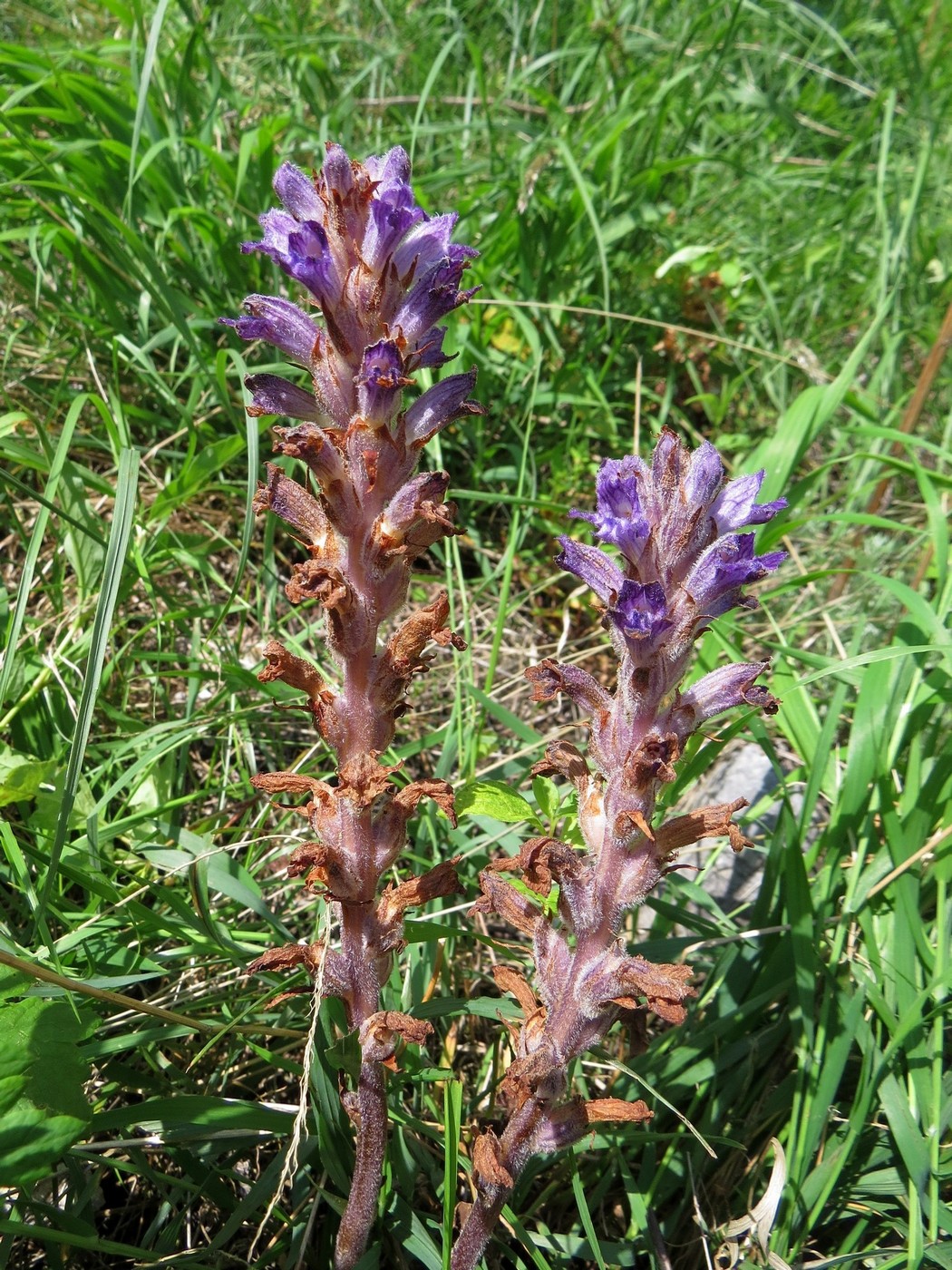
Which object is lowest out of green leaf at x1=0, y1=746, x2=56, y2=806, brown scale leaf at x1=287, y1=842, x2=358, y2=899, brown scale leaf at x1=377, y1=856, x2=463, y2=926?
green leaf at x1=0, y1=746, x2=56, y2=806

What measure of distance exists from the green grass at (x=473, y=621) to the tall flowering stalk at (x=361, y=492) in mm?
360

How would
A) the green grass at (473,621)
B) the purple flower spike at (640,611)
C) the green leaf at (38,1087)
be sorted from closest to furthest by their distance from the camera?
the green leaf at (38,1087)
the purple flower spike at (640,611)
the green grass at (473,621)

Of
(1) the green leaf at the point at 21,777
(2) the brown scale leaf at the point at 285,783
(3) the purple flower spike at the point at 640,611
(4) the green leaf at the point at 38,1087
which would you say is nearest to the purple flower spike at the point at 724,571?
(3) the purple flower spike at the point at 640,611

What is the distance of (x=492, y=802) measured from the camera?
225 cm

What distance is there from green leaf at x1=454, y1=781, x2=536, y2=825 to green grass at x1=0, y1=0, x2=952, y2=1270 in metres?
0.43

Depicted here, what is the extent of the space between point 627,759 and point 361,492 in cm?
78

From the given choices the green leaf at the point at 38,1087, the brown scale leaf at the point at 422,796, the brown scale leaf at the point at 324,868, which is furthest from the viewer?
the brown scale leaf at the point at 422,796

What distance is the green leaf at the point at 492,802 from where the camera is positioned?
7.36ft

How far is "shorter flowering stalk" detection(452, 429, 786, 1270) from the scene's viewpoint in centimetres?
204

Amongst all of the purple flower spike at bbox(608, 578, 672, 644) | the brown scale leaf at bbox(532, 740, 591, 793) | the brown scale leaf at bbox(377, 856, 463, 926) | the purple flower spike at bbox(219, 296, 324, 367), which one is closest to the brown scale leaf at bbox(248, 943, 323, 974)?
the brown scale leaf at bbox(377, 856, 463, 926)

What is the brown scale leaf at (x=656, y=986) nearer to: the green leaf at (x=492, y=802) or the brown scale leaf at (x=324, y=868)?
the green leaf at (x=492, y=802)

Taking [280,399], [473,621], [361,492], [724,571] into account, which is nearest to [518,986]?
[724,571]

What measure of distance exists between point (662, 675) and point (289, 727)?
189 centimetres

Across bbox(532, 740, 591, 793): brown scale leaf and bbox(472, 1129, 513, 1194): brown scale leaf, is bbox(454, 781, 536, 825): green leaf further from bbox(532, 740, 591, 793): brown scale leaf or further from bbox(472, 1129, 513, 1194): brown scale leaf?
bbox(472, 1129, 513, 1194): brown scale leaf
